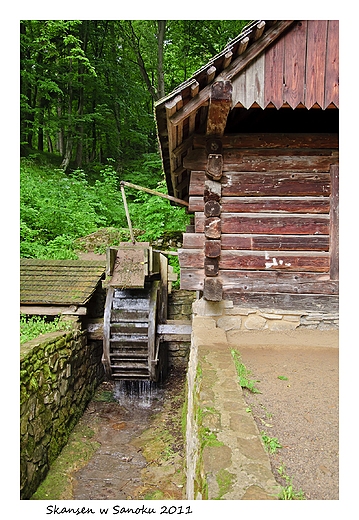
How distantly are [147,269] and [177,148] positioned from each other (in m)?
2.40

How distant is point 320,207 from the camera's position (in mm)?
5344

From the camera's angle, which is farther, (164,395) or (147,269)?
(164,395)

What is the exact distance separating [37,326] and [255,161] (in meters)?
4.44

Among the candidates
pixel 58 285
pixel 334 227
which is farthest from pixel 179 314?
pixel 334 227

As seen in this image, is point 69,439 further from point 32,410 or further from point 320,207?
point 320,207

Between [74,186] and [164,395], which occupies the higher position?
[74,186]

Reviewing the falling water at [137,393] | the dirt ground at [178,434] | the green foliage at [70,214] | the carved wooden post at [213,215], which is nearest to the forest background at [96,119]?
the green foliage at [70,214]

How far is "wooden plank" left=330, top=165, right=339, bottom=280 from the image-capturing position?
17.4 feet

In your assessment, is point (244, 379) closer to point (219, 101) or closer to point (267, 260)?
point (267, 260)

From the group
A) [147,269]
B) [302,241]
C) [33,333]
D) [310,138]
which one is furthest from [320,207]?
[33,333]

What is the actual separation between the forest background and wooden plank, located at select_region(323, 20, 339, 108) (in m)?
6.57

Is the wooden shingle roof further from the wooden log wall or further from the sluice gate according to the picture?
the sluice gate

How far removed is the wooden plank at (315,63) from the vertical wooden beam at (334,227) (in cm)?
107

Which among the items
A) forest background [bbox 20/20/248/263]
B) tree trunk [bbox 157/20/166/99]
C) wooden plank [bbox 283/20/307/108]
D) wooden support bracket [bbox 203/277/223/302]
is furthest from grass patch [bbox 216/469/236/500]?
tree trunk [bbox 157/20/166/99]
